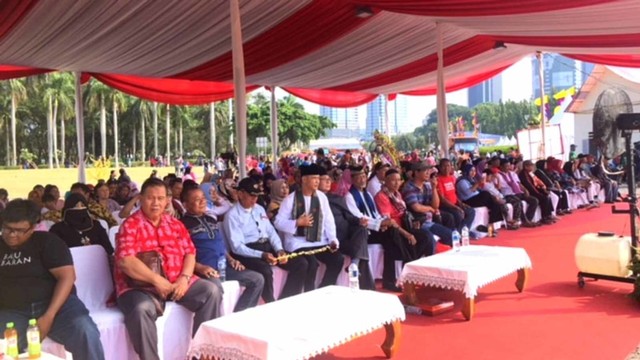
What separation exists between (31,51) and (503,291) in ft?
22.0

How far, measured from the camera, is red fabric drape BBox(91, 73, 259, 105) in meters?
10.6

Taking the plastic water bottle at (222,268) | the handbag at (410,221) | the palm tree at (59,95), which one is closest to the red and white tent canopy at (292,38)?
the handbag at (410,221)

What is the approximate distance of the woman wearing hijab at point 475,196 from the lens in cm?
808

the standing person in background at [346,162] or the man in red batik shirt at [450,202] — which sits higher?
the standing person in background at [346,162]

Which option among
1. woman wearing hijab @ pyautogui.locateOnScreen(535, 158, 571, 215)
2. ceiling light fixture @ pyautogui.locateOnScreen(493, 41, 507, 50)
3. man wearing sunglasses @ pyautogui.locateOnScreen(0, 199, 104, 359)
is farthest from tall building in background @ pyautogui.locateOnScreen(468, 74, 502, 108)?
man wearing sunglasses @ pyautogui.locateOnScreen(0, 199, 104, 359)

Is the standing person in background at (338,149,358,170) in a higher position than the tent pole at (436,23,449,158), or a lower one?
lower

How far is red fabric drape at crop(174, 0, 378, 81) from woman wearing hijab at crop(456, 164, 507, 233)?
2.66m

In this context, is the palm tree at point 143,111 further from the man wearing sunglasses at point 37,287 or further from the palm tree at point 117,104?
the man wearing sunglasses at point 37,287

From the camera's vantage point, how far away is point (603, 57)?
10.6m

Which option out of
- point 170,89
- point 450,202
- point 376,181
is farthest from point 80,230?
point 170,89

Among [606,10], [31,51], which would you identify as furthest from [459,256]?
[31,51]

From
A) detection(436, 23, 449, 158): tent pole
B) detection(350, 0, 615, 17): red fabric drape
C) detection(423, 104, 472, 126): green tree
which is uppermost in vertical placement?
detection(423, 104, 472, 126): green tree

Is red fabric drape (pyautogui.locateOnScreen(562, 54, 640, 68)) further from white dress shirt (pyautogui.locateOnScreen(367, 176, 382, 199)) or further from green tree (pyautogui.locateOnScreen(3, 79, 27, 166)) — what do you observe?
green tree (pyautogui.locateOnScreen(3, 79, 27, 166))

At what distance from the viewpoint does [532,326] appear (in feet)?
13.2
